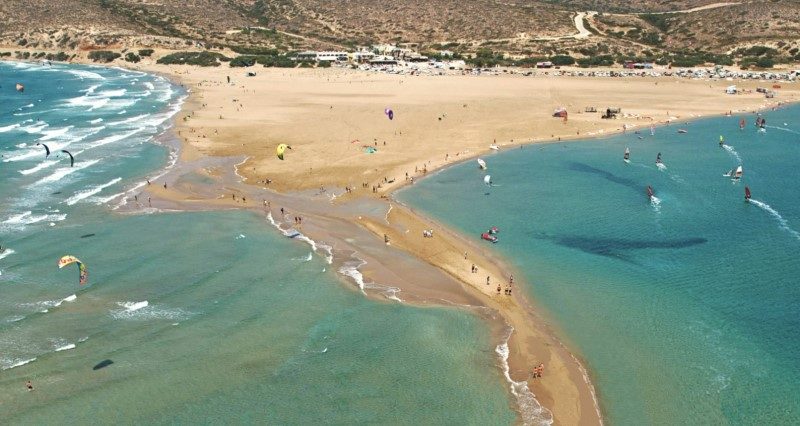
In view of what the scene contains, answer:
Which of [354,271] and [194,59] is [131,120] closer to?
→ [354,271]

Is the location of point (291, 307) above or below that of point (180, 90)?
below

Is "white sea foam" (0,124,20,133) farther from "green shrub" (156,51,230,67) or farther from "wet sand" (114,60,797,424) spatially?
"green shrub" (156,51,230,67)

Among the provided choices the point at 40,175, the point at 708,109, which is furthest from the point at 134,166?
the point at 708,109

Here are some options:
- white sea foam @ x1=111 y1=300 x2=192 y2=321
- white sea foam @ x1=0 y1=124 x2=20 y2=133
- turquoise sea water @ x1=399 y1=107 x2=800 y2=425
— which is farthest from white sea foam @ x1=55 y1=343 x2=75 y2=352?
white sea foam @ x1=0 y1=124 x2=20 y2=133

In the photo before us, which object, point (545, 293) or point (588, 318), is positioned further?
point (545, 293)

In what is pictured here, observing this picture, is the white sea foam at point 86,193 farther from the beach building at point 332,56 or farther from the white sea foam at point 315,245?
the beach building at point 332,56

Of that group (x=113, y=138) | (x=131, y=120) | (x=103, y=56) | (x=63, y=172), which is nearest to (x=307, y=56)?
(x=103, y=56)

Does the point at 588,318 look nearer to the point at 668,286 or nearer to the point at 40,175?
the point at 668,286
